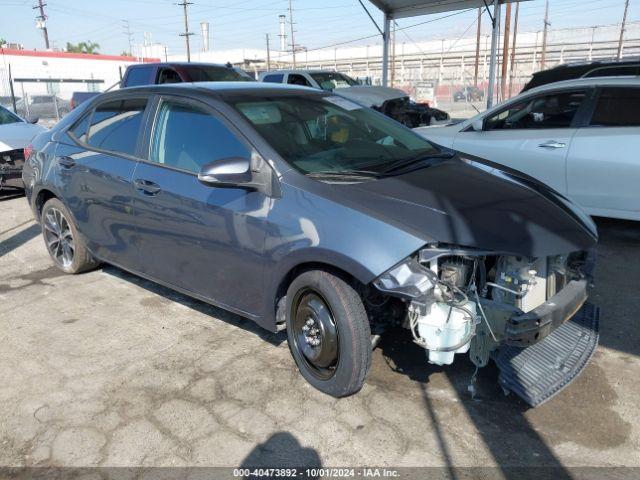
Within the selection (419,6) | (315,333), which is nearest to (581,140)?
(315,333)

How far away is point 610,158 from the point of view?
545 centimetres

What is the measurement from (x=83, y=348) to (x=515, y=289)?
2.84m

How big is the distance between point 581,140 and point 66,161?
192 inches

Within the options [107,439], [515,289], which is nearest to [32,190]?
[107,439]

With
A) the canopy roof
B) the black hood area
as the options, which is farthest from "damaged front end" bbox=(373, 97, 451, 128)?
the black hood area

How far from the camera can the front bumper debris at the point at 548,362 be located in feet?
9.56

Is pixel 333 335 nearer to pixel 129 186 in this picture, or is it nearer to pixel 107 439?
pixel 107 439

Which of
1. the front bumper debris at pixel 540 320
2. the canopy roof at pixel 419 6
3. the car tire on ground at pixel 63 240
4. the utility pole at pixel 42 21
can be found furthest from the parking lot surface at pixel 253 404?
the utility pole at pixel 42 21

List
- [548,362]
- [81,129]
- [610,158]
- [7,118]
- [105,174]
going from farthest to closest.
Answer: [7,118] → [610,158] → [81,129] → [105,174] → [548,362]

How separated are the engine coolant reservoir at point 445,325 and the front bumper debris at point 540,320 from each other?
0.65ft

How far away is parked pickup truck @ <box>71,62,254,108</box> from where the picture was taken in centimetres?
1081

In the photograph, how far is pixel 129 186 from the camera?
13.2ft

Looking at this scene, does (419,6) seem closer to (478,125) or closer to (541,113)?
(478,125)

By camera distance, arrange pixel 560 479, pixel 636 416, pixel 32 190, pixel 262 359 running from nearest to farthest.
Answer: pixel 560 479 → pixel 636 416 → pixel 262 359 → pixel 32 190
